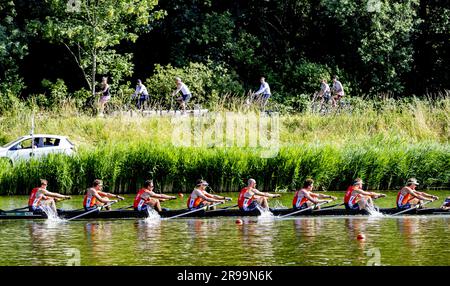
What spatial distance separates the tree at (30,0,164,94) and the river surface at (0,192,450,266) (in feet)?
60.0

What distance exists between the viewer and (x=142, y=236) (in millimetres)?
29141

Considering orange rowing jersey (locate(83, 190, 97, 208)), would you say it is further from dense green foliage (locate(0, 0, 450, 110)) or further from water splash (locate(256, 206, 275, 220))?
dense green foliage (locate(0, 0, 450, 110))

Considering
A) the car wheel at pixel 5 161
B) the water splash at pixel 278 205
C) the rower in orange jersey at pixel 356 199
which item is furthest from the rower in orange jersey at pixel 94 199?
the rower in orange jersey at pixel 356 199

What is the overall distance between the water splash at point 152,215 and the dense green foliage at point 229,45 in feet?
57.1

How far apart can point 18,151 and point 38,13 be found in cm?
1227

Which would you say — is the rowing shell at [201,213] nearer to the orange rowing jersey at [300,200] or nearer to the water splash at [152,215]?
the water splash at [152,215]

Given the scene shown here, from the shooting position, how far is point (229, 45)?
55.1 metres

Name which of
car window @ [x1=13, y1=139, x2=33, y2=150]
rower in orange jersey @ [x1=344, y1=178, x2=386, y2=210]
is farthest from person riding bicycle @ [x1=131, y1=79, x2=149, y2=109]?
rower in orange jersey @ [x1=344, y1=178, x2=386, y2=210]

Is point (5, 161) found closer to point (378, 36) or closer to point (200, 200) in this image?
point (200, 200)

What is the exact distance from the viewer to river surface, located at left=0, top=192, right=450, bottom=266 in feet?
82.8

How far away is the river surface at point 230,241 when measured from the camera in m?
25.2

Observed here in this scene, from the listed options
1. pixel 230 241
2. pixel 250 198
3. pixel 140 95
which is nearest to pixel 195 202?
pixel 250 198

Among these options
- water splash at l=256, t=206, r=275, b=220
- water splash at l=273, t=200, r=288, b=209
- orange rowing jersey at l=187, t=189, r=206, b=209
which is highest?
orange rowing jersey at l=187, t=189, r=206, b=209
